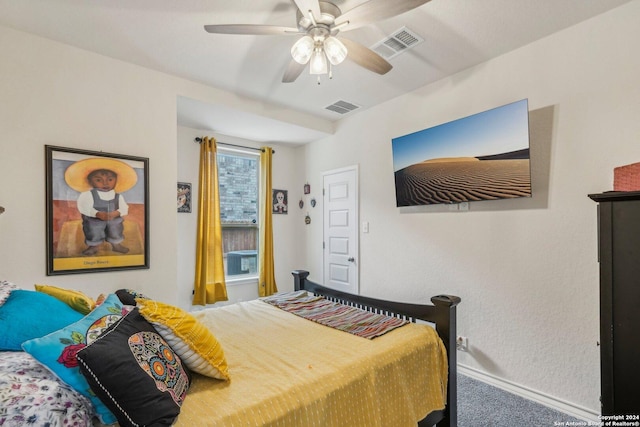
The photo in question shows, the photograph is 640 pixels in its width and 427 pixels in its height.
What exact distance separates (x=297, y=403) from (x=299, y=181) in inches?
147

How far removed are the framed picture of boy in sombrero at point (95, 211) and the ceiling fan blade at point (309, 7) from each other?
6.21 feet

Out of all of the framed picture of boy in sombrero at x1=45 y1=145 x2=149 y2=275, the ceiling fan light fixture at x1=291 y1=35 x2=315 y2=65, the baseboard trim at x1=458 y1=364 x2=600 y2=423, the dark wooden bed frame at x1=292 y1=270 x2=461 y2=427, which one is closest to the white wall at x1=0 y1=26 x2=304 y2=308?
the framed picture of boy in sombrero at x1=45 y1=145 x2=149 y2=275

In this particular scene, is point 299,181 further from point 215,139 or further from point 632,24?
point 632,24

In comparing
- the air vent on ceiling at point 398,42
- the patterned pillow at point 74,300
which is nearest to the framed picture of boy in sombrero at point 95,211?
the patterned pillow at point 74,300

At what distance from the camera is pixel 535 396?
89.6 inches

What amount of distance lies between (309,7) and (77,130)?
2062 mm

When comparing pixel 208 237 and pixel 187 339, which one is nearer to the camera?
pixel 187 339

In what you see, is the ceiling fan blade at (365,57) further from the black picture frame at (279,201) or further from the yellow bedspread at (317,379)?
the black picture frame at (279,201)

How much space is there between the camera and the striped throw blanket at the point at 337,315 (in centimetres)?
185

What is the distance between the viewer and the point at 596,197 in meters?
1.32

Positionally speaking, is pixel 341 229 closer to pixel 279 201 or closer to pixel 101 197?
pixel 279 201

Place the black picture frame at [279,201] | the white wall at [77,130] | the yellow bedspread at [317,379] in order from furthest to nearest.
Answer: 1. the black picture frame at [279,201]
2. the white wall at [77,130]
3. the yellow bedspread at [317,379]

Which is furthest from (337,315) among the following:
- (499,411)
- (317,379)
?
(499,411)

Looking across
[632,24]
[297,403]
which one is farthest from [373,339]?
[632,24]
